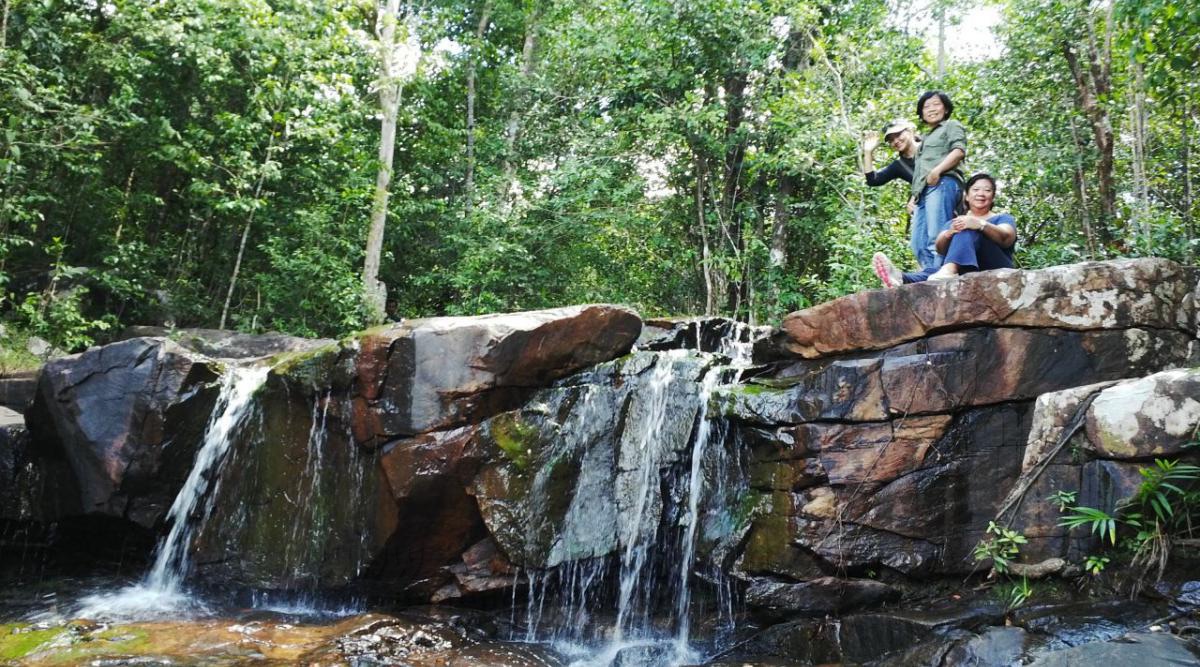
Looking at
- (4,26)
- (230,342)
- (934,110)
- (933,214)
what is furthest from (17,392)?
(934,110)

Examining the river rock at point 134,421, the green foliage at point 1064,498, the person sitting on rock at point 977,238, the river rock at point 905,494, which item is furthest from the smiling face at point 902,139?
the river rock at point 134,421

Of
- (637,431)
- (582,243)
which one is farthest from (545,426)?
(582,243)

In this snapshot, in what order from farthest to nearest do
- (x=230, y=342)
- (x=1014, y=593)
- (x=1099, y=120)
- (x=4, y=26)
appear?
(x=230, y=342), (x=4, y=26), (x=1099, y=120), (x=1014, y=593)

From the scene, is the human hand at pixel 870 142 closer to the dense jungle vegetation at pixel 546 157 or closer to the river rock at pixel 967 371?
the river rock at pixel 967 371

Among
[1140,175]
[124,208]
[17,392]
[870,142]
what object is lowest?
[17,392]

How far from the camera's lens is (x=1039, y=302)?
18.1ft

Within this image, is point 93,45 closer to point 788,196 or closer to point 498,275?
point 498,275

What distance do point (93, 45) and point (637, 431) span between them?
9.96 m

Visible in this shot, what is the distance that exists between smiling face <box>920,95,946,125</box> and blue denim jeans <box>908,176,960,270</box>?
1.57ft

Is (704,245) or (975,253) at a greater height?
(704,245)

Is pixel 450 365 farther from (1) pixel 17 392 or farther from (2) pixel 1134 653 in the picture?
(1) pixel 17 392

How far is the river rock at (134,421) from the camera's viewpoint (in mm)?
7633

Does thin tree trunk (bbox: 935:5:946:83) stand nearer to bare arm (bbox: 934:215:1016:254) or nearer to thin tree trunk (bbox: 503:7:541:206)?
bare arm (bbox: 934:215:1016:254)

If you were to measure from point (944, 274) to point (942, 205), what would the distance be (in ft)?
2.66
